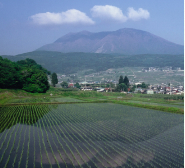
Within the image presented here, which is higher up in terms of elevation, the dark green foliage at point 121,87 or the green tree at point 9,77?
the green tree at point 9,77

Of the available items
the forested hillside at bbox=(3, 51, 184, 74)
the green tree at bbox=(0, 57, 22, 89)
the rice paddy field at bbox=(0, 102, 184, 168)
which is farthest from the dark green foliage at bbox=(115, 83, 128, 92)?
the forested hillside at bbox=(3, 51, 184, 74)

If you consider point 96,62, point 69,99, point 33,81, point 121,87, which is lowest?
point 69,99

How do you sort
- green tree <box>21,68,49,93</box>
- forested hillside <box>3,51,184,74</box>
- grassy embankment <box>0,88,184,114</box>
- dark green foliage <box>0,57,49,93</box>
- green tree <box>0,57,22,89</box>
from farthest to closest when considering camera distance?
forested hillside <box>3,51,184,74</box> < green tree <box>21,68,49,93</box> < dark green foliage <box>0,57,49,93</box> < green tree <box>0,57,22,89</box> < grassy embankment <box>0,88,184,114</box>

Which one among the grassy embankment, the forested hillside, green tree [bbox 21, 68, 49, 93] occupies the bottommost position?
the grassy embankment

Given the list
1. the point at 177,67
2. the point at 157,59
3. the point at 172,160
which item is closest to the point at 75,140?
the point at 172,160

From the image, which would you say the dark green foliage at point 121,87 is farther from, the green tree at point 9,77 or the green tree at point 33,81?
the green tree at point 9,77

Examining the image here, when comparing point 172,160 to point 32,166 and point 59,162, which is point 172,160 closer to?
point 59,162

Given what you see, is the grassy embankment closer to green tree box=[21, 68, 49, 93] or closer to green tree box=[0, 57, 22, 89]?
green tree box=[21, 68, 49, 93]

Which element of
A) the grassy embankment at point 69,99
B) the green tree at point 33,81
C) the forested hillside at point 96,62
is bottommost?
the grassy embankment at point 69,99

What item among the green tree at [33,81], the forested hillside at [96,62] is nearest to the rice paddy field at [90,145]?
the green tree at [33,81]

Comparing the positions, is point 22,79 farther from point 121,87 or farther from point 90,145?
point 90,145

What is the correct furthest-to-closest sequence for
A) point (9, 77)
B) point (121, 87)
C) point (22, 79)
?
point (121, 87), point (22, 79), point (9, 77)

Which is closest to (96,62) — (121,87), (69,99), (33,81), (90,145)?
(121,87)
